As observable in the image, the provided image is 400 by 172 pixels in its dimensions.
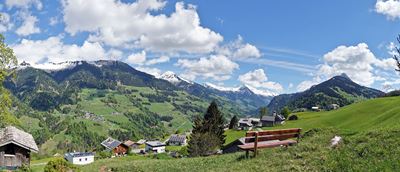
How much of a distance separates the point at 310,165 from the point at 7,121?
2708 cm

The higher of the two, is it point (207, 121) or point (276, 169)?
point (207, 121)

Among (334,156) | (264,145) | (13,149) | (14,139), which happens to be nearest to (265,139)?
(264,145)

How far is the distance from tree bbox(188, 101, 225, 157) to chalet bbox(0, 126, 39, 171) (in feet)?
137

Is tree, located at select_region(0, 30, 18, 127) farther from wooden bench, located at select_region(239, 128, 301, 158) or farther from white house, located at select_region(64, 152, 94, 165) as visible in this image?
white house, located at select_region(64, 152, 94, 165)

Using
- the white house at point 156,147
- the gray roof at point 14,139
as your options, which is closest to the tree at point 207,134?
the gray roof at point 14,139

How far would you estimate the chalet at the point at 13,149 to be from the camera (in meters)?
41.6

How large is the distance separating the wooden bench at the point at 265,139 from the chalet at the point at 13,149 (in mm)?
30862

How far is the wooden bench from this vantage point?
923 inches

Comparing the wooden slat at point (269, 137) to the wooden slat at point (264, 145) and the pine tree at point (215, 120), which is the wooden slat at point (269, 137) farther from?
the pine tree at point (215, 120)

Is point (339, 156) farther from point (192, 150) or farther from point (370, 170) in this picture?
point (192, 150)

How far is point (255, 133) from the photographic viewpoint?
23172mm

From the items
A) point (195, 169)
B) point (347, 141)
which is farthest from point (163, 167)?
point (347, 141)

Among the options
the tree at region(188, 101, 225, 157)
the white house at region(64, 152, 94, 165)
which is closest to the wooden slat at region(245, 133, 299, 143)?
the tree at region(188, 101, 225, 157)

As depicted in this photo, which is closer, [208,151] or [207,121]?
[208,151]
